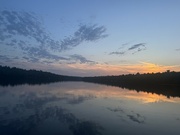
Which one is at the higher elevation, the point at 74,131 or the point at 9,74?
the point at 9,74

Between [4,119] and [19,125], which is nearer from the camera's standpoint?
[19,125]

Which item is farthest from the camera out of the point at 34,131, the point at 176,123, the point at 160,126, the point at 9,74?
the point at 9,74

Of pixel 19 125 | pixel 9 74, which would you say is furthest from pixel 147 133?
pixel 9 74

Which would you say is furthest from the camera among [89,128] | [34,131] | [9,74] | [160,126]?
[9,74]

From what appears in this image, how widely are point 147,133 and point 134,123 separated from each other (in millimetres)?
3098

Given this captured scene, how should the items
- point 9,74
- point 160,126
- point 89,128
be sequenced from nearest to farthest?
point 89,128
point 160,126
point 9,74

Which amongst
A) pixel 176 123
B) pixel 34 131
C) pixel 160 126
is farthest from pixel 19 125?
pixel 176 123

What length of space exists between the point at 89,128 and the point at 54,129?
7.57 ft

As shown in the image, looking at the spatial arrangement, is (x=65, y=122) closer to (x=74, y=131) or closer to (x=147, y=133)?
(x=74, y=131)

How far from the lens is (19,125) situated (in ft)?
51.5

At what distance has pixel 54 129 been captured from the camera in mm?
15242

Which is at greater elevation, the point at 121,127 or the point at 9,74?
the point at 9,74

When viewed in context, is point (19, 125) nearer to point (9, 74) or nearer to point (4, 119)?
point (4, 119)

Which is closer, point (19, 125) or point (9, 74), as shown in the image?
point (19, 125)
